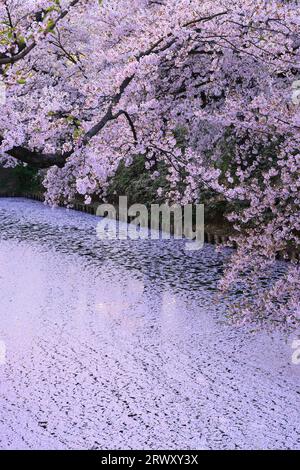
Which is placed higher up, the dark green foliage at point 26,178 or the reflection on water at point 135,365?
the dark green foliage at point 26,178

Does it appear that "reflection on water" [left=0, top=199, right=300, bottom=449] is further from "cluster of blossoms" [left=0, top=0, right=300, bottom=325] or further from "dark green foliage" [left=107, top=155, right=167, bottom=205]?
"dark green foliage" [left=107, top=155, right=167, bottom=205]

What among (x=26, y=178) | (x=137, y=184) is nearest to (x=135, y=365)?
(x=137, y=184)

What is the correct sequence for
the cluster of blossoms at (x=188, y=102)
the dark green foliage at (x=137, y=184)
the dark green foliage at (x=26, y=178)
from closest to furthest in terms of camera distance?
1. the cluster of blossoms at (x=188, y=102)
2. the dark green foliage at (x=137, y=184)
3. the dark green foliage at (x=26, y=178)

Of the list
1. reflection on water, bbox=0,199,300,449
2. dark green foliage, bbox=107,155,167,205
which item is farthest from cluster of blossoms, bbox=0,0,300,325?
dark green foliage, bbox=107,155,167,205

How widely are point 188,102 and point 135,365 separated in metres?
5.42

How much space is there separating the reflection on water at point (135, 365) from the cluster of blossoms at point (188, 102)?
2.16 ft

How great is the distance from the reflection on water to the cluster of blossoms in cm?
66

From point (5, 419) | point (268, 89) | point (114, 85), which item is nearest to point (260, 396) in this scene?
point (5, 419)

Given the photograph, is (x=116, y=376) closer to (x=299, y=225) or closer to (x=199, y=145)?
(x=299, y=225)

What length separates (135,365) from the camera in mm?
7320

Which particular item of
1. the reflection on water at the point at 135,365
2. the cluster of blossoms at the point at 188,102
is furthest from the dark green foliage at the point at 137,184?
the reflection on water at the point at 135,365

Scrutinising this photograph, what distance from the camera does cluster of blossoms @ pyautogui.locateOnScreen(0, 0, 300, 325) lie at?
7773 mm

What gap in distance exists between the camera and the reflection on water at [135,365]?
5.68m

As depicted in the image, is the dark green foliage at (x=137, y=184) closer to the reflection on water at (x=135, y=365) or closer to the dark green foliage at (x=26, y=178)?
the reflection on water at (x=135, y=365)
